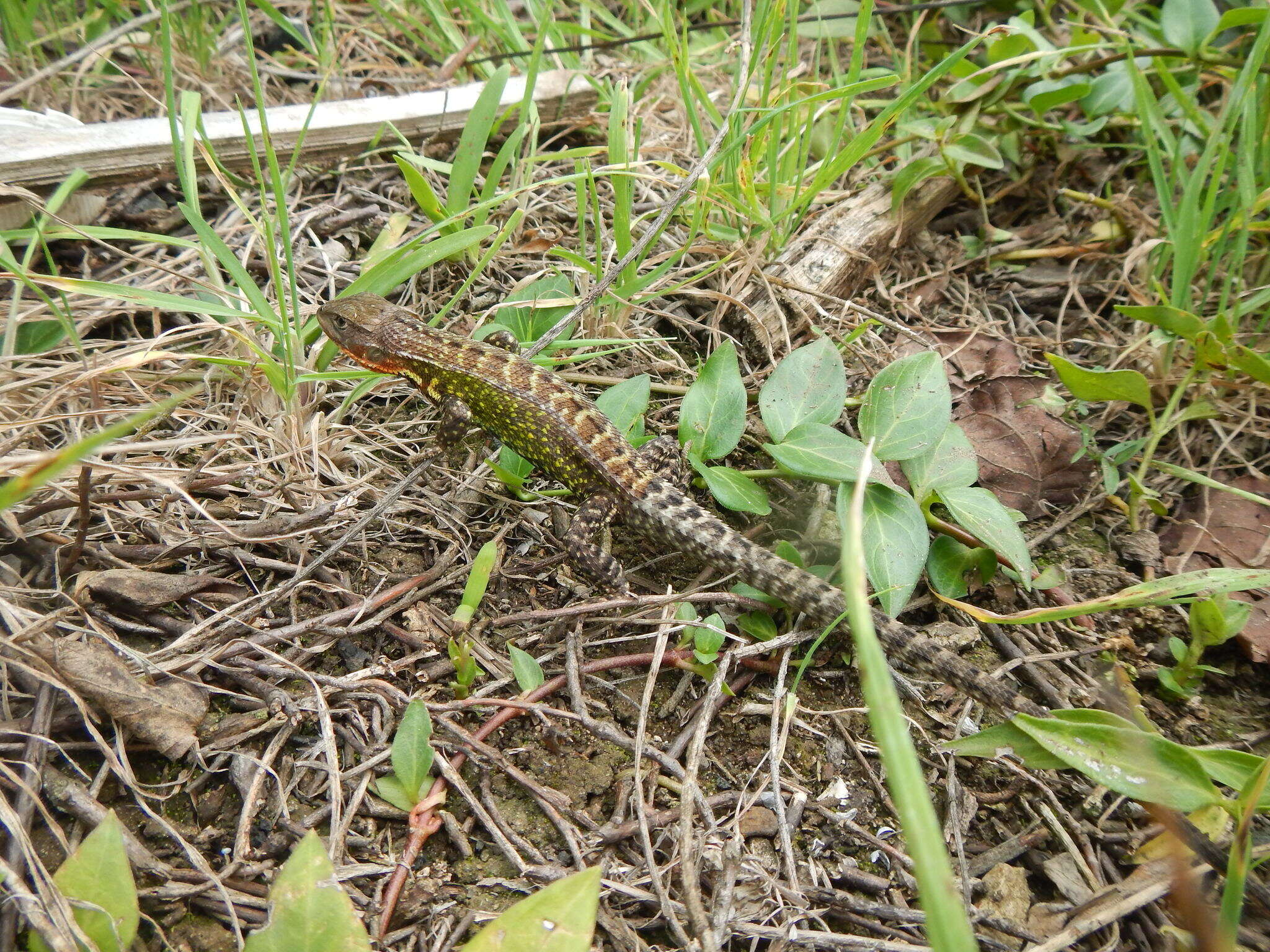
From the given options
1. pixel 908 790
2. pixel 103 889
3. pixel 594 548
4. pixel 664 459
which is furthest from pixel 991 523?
pixel 103 889

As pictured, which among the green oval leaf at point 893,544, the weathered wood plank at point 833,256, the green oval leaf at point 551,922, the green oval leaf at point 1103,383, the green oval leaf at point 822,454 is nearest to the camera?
the green oval leaf at point 551,922

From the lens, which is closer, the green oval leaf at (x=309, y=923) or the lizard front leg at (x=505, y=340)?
the green oval leaf at (x=309, y=923)

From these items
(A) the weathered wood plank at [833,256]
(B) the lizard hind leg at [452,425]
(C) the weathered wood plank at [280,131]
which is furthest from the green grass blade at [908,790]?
(C) the weathered wood plank at [280,131]

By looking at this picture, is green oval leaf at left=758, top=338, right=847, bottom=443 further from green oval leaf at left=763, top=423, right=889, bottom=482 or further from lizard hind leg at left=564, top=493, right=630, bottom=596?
lizard hind leg at left=564, top=493, right=630, bottom=596

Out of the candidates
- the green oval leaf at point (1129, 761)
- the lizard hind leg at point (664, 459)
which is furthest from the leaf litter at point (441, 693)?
the green oval leaf at point (1129, 761)

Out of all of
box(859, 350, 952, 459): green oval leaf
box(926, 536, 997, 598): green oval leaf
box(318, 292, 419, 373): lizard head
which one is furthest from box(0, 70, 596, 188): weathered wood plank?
box(926, 536, 997, 598): green oval leaf

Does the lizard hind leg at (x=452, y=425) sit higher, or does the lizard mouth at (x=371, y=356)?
the lizard mouth at (x=371, y=356)

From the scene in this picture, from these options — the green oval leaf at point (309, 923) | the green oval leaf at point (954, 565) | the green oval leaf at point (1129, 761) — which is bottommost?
the green oval leaf at point (1129, 761)

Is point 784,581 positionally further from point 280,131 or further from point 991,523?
point 280,131

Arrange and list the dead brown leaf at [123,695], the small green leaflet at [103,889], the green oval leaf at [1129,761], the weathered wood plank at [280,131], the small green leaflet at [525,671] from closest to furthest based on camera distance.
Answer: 1. the small green leaflet at [103,889]
2. the green oval leaf at [1129,761]
3. the dead brown leaf at [123,695]
4. the small green leaflet at [525,671]
5. the weathered wood plank at [280,131]

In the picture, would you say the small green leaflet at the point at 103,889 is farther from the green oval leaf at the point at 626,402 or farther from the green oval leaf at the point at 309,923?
the green oval leaf at the point at 626,402
